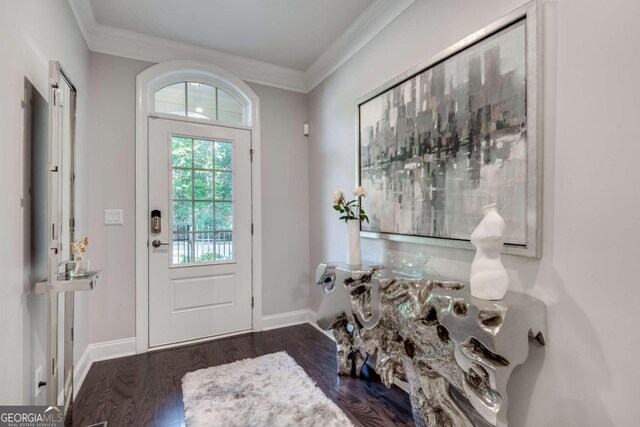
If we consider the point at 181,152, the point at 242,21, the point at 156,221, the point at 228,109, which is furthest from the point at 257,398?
the point at 242,21

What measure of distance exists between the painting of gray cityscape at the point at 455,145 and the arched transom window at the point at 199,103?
1585 mm

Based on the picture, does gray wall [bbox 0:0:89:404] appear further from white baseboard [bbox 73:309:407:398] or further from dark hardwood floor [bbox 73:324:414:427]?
white baseboard [bbox 73:309:407:398]

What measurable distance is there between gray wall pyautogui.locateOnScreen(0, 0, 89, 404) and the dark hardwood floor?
1.54ft

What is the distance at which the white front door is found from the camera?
2799 millimetres

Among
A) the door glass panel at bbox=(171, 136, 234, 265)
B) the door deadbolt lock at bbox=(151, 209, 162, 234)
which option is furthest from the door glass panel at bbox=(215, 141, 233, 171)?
the door deadbolt lock at bbox=(151, 209, 162, 234)

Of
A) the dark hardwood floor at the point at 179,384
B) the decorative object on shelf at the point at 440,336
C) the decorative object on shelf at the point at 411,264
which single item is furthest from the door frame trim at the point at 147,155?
the decorative object on shelf at the point at 411,264

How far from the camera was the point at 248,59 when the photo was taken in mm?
3100

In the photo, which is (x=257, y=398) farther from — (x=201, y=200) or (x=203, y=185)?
(x=203, y=185)

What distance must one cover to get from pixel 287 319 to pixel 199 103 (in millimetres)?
2389

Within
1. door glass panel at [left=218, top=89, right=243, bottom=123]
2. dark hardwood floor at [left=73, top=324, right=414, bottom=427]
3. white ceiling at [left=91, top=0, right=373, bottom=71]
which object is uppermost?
white ceiling at [left=91, top=0, right=373, bottom=71]

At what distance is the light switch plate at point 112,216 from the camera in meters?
2.61

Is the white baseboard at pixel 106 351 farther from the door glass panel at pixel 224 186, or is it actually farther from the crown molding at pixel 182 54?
the crown molding at pixel 182 54

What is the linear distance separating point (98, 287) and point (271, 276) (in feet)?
4.94

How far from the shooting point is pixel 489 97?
153 cm
